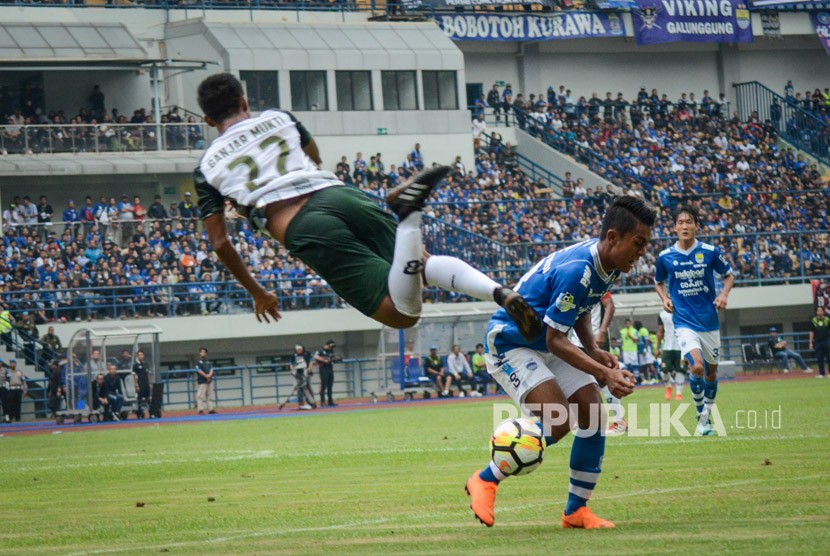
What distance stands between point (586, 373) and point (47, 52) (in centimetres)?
3822

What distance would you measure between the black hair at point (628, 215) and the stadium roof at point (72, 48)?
36.6 m

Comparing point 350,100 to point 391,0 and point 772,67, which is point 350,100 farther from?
point 772,67

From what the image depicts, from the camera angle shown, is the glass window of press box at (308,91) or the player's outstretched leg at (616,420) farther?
the glass window of press box at (308,91)

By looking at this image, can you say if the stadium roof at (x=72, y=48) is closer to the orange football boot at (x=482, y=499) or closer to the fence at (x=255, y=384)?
the fence at (x=255, y=384)

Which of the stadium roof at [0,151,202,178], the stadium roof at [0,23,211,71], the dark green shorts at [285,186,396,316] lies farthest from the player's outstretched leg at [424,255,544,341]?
the stadium roof at [0,23,211,71]

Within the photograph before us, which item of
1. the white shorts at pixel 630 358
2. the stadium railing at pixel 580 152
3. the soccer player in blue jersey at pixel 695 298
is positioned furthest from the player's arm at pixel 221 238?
the stadium railing at pixel 580 152

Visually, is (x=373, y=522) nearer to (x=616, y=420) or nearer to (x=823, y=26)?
(x=616, y=420)

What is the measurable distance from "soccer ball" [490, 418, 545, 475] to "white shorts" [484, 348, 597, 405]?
0.36 meters

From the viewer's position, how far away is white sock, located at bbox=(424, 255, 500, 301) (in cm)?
725

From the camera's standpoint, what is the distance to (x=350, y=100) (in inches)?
1950

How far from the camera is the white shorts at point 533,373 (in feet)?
27.9

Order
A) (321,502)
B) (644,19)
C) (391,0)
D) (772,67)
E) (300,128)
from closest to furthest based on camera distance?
(300,128)
(321,502)
(391,0)
(644,19)
(772,67)

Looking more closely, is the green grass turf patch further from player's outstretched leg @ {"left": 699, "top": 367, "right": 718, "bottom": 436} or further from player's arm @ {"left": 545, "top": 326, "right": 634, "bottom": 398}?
player's arm @ {"left": 545, "top": 326, "right": 634, "bottom": 398}

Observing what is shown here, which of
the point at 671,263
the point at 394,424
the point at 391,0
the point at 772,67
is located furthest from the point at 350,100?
the point at 671,263
